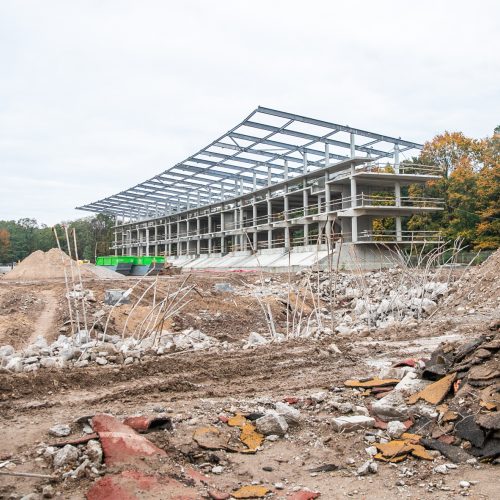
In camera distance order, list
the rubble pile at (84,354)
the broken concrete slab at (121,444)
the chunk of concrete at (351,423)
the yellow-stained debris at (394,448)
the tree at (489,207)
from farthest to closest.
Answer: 1. the tree at (489,207)
2. the rubble pile at (84,354)
3. the chunk of concrete at (351,423)
4. the yellow-stained debris at (394,448)
5. the broken concrete slab at (121,444)

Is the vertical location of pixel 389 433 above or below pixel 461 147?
below

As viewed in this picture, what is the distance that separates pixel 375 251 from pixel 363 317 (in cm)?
2219

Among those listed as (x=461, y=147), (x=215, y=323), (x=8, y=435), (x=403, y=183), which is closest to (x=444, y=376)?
(x=8, y=435)

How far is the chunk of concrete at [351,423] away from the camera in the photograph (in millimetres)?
5207

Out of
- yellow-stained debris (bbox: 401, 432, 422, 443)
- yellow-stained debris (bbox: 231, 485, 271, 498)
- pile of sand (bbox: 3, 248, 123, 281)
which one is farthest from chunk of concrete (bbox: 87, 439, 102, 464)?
pile of sand (bbox: 3, 248, 123, 281)

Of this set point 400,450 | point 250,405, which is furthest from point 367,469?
point 250,405

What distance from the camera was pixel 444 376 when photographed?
6.10m

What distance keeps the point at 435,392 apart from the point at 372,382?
1.08 m

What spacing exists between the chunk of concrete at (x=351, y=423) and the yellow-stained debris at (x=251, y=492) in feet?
4.47

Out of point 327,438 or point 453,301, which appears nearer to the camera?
point 327,438

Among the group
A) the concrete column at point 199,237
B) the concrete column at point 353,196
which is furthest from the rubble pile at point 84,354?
the concrete column at point 199,237

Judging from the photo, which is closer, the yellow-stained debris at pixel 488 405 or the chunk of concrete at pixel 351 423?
the yellow-stained debris at pixel 488 405

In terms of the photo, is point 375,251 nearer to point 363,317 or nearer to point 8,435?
point 363,317

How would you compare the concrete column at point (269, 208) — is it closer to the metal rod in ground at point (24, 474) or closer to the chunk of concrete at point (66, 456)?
the chunk of concrete at point (66, 456)
